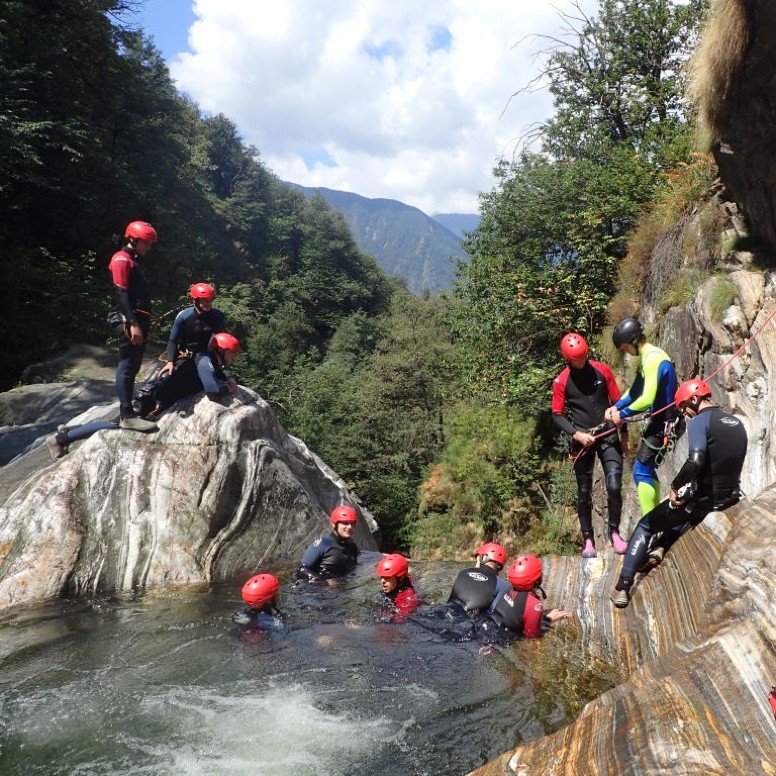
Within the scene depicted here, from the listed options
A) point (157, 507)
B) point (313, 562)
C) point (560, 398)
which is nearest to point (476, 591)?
point (560, 398)

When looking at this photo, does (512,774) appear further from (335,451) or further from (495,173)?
(335,451)

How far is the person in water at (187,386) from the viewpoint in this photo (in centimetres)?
916

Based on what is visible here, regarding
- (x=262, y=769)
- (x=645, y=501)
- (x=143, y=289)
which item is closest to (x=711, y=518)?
(x=645, y=501)

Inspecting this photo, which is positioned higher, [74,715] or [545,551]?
[74,715]

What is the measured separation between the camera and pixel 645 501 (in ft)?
21.3

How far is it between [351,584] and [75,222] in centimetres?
2514

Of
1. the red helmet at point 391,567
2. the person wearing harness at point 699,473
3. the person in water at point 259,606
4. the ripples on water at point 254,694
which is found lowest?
the ripples on water at point 254,694

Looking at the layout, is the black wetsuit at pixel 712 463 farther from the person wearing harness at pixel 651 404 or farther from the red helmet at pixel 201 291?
the red helmet at pixel 201 291

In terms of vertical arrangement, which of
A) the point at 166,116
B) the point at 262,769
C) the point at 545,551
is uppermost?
the point at 166,116

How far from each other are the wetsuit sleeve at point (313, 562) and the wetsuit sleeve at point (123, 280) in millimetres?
4169

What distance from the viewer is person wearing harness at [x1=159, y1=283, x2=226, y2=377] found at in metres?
9.28

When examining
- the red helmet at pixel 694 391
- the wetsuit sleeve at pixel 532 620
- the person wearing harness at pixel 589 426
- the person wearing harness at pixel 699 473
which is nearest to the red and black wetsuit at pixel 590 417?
the person wearing harness at pixel 589 426

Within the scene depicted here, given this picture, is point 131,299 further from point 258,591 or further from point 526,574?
point 526,574

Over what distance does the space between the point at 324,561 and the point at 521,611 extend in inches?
135
